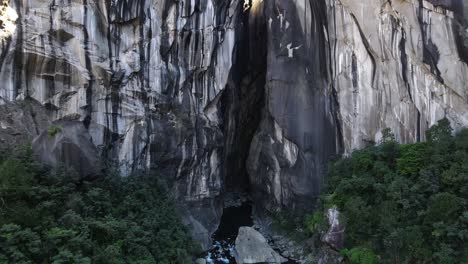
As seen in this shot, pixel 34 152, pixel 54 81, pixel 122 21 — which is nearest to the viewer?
pixel 34 152

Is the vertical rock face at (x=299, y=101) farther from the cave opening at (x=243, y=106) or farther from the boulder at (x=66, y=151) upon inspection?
the boulder at (x=66, y=151)

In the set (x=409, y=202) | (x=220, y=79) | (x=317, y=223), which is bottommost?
(x=317, y=223)

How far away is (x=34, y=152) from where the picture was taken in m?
13.8

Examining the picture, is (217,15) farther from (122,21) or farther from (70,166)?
(70,166)

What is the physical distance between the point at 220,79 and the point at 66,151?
884 cm

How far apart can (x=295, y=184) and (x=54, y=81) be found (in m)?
11.5

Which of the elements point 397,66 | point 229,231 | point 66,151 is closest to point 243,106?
point 229,231

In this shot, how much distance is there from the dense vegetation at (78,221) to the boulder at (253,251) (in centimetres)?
219

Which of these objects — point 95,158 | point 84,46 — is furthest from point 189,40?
point 95,158

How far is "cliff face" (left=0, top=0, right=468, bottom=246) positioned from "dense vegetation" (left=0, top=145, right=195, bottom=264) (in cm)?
225

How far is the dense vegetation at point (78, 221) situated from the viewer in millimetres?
11312

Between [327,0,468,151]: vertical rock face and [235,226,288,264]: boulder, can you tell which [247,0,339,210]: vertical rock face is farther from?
[235,226,288,264]: boulder

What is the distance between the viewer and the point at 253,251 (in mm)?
17250

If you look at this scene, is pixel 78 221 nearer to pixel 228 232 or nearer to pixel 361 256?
pixel 361 256
